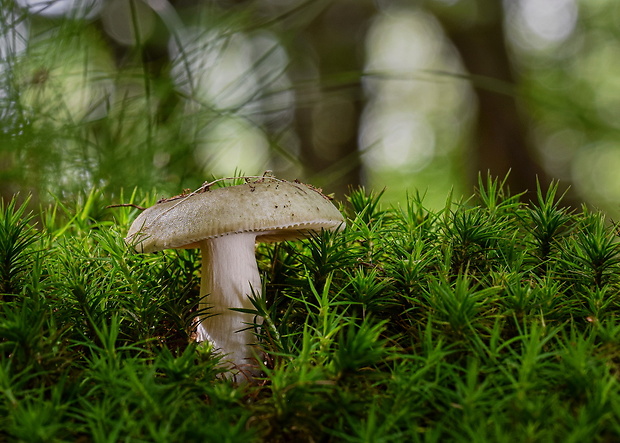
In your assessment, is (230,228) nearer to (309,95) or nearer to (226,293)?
(226,293)

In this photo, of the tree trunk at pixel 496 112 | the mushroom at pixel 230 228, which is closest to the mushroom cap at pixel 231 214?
the mushroom at pixel 230 228

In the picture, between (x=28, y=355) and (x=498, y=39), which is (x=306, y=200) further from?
(x=498, y=39)

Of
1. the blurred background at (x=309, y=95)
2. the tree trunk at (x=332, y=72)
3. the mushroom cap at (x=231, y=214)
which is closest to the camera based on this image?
the mushroom cap at (x=231, y=214)

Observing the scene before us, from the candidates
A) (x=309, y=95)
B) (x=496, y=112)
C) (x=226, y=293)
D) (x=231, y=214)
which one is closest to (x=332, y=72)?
(x=309, y=95)

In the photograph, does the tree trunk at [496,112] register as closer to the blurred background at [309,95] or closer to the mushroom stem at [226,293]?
the blurred background at [309,95]

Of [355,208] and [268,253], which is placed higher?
[355,208]

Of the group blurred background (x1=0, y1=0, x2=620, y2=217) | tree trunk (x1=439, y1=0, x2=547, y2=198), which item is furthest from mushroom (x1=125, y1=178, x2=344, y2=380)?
tree trunk (x1=439, y1=0, x2=547, y2=198)

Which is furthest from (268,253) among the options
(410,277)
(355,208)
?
(410,277)
